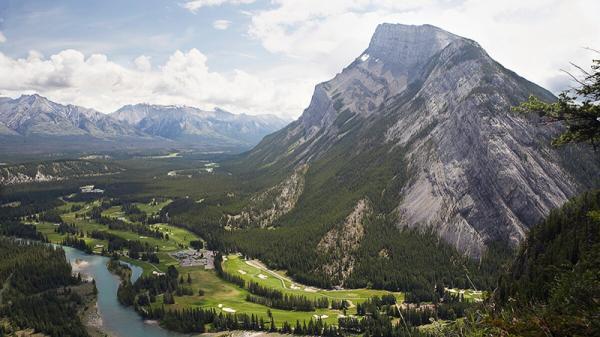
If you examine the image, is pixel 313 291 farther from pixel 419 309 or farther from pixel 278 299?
pixel 419 309

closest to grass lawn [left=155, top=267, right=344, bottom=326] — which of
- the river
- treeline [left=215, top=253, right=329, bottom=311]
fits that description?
treeline [left=215, top=253, right=329, bottom=311]

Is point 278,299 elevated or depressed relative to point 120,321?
elevated

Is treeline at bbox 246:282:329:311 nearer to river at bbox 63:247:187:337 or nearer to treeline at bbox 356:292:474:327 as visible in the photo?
treeline at bbox 356:292:474:327

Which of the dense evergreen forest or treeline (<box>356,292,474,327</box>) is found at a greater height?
treeline (<box>356,292,474,327</box>)

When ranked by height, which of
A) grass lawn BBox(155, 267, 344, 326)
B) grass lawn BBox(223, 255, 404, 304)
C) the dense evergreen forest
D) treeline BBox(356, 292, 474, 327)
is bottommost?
the dense evergreen forest

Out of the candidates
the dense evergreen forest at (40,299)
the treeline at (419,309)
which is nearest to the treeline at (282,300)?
the treeline at (419,309)

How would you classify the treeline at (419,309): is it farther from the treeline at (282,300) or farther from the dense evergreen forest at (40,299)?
the dense evergreen forest at (40,299)

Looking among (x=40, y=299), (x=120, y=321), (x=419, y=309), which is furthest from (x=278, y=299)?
(x=40, y=299)

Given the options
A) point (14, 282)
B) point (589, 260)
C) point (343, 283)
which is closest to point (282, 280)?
point (343, 283)

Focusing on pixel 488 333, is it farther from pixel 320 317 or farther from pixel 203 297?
pixel 203 297
